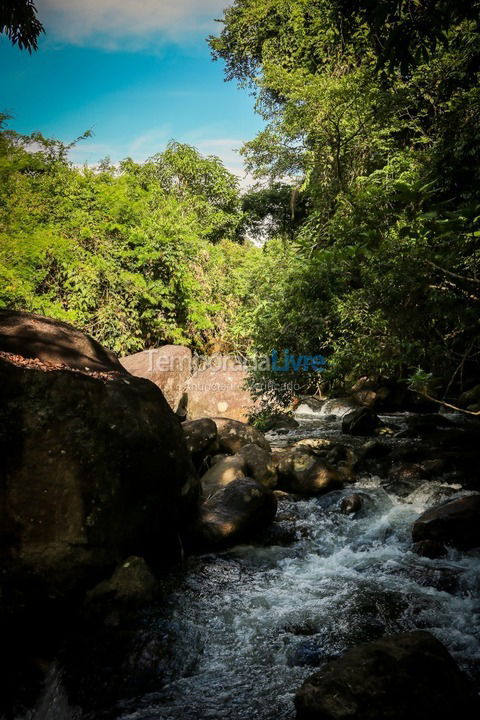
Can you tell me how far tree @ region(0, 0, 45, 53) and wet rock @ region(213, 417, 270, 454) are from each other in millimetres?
6706

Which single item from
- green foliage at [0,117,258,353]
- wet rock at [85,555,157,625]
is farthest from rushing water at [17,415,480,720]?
green foliage at [0,117,258,353]

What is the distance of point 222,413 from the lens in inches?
444

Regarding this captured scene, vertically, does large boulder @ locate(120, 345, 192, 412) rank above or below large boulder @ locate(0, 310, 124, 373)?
below

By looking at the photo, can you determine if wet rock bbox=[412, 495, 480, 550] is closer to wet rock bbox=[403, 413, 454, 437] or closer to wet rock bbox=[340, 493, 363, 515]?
wet rock bbox=[340, 493, 363, 515]

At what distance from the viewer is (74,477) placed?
398 centimetres

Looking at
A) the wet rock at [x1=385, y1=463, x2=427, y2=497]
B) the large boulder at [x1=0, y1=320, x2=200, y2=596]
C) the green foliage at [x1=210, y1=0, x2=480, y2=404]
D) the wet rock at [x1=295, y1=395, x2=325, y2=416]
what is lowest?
the wet rock at [x1=295, y1=395, x2=325, y2=416]

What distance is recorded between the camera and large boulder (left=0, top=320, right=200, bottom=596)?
373 cm

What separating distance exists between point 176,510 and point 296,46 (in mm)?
20157

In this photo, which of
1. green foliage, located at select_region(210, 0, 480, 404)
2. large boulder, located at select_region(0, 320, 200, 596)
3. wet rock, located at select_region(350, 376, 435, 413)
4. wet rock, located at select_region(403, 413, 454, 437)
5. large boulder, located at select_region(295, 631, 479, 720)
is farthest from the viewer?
wet rock, located at select_region(350, 376, 435, 413)

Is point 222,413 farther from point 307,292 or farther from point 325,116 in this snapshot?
point 325,116

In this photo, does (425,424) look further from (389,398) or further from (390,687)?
(390,687)

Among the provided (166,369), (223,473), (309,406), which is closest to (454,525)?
(223,473)

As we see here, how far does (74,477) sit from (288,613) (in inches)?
95.9

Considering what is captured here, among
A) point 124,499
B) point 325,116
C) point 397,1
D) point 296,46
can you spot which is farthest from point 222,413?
point 296,46
